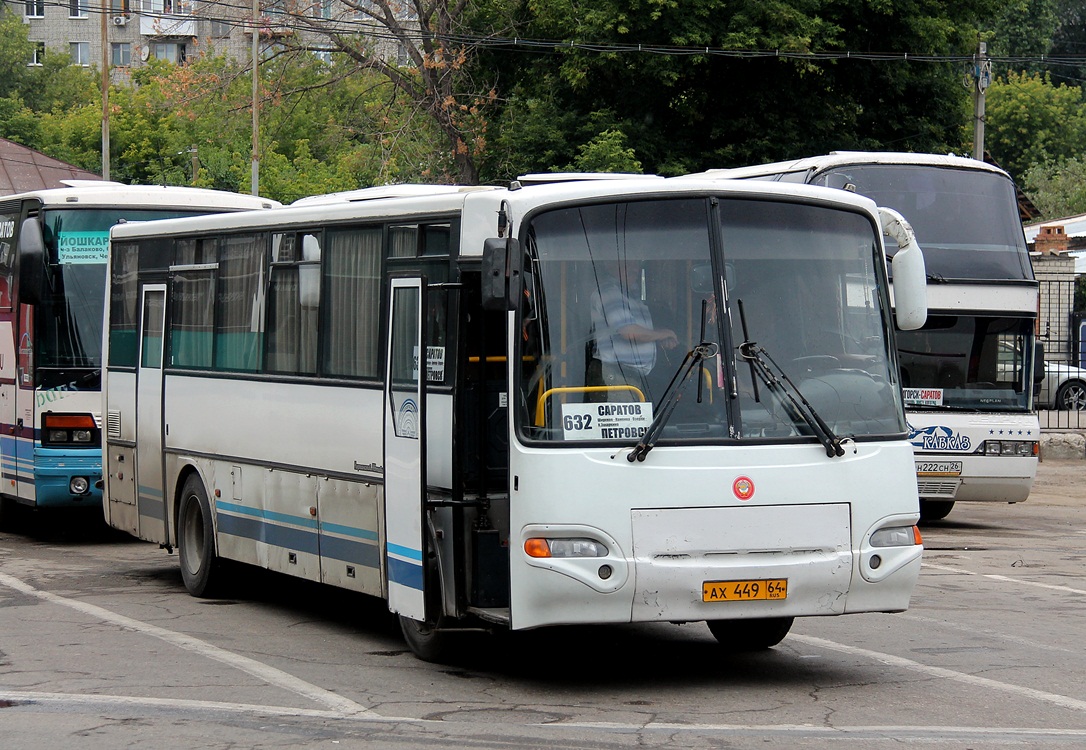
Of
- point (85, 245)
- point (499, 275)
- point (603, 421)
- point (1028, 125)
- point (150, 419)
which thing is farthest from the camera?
point (1028, 125)

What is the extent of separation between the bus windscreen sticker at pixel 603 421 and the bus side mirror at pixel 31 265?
864 centimetres

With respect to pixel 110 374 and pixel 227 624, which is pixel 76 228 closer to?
pixel 110 374

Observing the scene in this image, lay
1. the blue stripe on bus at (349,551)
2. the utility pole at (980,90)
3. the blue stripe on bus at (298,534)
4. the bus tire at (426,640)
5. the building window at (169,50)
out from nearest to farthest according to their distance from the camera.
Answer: the bus tire at (426,640) → the blue stripe on bus at (349,551) → the blue stripe on bus at (298,534) → the utility pole at (980,90) → the building window at (169,50)

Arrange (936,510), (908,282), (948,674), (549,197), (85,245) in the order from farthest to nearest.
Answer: (936,510), (85,245), (908,282), (948,674), (549,197)

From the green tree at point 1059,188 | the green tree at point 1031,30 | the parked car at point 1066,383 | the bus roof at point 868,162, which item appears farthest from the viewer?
the green tree at point 1031,30

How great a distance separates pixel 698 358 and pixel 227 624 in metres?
4.39

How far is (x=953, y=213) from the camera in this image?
→ 1770 cm

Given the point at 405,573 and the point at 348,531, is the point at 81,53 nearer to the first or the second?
the point at 348,531

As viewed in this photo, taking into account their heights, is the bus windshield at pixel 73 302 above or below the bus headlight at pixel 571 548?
above

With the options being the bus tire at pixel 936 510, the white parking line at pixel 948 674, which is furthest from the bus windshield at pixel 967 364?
the white parking line at pixel 948 674

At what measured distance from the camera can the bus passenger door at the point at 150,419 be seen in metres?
13.3

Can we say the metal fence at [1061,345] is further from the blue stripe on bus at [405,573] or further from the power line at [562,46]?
the blue stripe on bus at [405,573]

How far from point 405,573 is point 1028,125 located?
73.9 meters

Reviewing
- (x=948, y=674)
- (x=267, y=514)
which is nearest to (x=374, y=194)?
(x=267, y=514)
